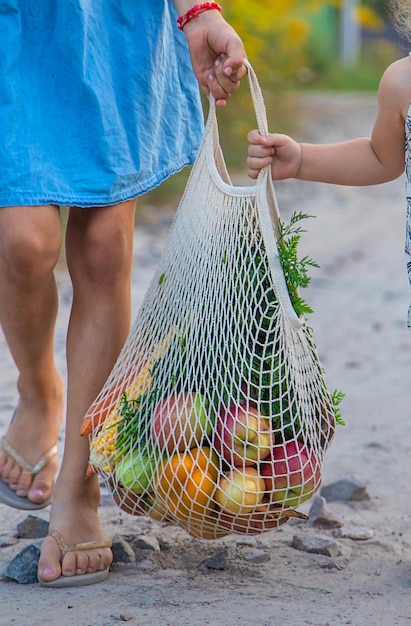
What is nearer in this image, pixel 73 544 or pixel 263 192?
pixel 263 192

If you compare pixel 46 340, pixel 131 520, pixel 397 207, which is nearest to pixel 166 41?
pixel 46 340

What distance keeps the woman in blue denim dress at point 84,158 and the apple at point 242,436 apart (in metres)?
0.43

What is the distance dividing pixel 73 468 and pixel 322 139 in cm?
793

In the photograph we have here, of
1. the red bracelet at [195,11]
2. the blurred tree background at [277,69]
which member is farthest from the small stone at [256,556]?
the blurred tree background at [277,69]

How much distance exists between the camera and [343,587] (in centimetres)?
221

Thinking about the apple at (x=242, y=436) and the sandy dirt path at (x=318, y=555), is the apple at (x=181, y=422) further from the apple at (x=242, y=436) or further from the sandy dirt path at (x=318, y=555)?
the sandy dirt path at (x=318, y=555)

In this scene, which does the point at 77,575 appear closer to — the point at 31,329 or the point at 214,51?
the point at 31,329

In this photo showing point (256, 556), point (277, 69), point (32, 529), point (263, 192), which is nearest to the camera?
point (263, 192)

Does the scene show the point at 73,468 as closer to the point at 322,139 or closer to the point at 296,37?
the point at 322,139

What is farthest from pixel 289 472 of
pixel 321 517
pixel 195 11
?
pixel 195 11

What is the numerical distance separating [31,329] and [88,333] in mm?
164

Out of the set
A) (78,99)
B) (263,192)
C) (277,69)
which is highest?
(277,69)

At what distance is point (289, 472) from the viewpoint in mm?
1977

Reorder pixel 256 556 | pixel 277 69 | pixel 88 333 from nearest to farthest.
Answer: pixel 88 333, pixel 256 556, pixel 277 69
